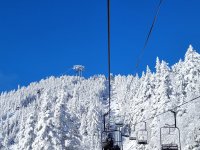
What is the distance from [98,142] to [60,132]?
2532 inches

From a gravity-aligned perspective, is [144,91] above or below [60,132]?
above

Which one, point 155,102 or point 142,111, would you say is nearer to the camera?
point 155,102

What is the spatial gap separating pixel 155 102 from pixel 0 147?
25.5m

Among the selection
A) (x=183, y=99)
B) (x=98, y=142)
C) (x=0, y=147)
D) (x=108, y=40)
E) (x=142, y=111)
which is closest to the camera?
(x=108, y=40)

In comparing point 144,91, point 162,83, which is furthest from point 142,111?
point 162,83

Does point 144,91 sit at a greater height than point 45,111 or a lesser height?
greater

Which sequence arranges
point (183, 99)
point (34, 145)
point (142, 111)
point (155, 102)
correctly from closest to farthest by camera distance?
point (34, 145)
point (183, 99)
point (155, 102)
point (142, 111)

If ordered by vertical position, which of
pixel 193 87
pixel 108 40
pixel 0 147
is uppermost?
pixel 193 87

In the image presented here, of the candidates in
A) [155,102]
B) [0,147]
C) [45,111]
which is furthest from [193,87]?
[0,147]

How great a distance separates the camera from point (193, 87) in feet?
181

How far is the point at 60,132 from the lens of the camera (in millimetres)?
41500

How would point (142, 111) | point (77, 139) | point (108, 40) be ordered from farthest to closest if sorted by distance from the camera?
1. point (142, 111)
2. point (77, 139)
3. point (108, 40)

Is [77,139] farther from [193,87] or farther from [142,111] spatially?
[142,111]

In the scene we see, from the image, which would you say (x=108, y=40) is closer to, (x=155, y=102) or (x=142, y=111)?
(x=155, y=102)
